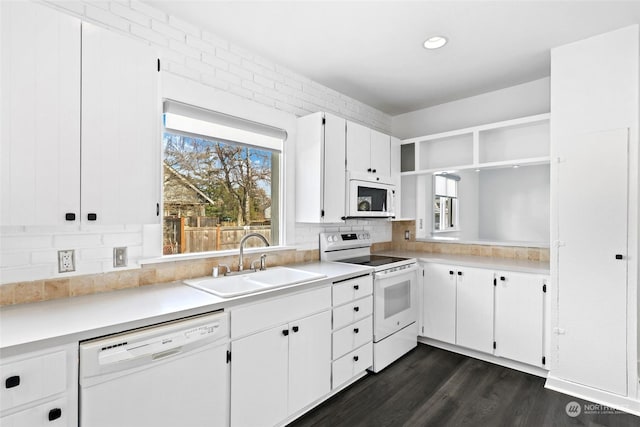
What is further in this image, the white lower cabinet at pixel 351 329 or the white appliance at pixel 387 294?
the white appliance at pixel 387 294

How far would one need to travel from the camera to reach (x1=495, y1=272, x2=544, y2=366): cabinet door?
8.98 feet

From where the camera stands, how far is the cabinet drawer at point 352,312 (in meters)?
2.49

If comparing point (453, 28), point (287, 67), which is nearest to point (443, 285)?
point (453, 28)

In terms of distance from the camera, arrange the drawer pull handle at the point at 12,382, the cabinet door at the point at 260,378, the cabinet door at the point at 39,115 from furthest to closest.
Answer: the cabinet door at the point at 260,378 < the cabinet door at the point at 39,115 < the drawer pull handle at the point at 12,382

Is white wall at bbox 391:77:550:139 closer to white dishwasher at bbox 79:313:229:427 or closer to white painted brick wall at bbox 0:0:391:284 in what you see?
white painted brick wall at bbox 0:0:391:284

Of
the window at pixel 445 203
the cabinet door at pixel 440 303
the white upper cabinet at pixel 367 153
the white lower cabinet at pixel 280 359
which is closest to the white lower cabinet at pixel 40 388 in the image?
the white lower cabinet at pixel 280 359

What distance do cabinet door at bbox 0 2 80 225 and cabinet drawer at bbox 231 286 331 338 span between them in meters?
0.99

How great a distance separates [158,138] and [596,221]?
3087 millimetres

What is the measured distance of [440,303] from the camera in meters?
3.31

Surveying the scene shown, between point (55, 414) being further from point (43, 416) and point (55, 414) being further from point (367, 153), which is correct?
point (367, 153)

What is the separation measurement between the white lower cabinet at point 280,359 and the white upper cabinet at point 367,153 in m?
1.38

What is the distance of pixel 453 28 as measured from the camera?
2.34m

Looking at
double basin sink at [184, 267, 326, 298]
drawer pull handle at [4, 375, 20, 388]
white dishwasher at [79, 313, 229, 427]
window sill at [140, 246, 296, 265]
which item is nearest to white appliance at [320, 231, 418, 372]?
window sill at [140, 246, 296, 265]

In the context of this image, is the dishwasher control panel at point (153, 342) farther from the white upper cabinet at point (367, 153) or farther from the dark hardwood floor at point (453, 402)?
the white upper cabinet at point (367, 153)
